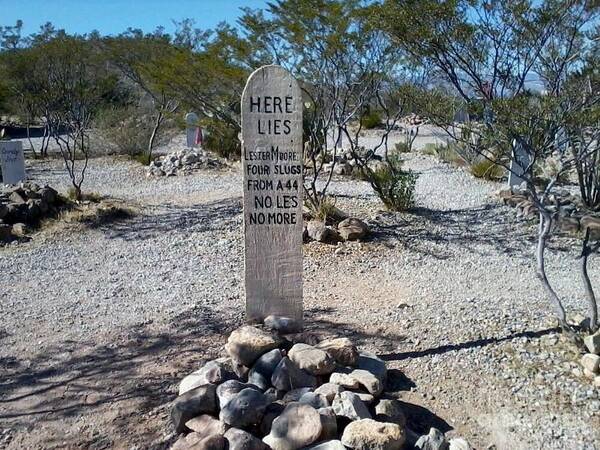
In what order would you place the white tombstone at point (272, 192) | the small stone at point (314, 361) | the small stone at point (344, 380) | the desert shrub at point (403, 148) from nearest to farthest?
the small stone at point (344, 380), the small stone at point (314, 361), the white tombstone at point (272, 192), the desert shrub at point (403, 148)

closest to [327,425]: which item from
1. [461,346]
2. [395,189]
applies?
[461,346]

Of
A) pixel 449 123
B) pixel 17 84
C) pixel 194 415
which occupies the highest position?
pixel 17 84

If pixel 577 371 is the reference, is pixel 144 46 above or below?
above

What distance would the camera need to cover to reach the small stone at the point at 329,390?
3.46m

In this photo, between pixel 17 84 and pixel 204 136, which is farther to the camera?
pixel 204 136

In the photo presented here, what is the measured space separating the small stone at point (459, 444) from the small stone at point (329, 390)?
2.28 feet

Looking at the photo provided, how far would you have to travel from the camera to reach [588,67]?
200 inches

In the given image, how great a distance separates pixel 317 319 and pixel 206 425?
223cm

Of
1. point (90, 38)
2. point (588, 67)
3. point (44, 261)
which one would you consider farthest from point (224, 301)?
point (90, 38)

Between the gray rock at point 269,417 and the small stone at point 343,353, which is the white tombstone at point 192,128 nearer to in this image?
the small stone at point 343,353

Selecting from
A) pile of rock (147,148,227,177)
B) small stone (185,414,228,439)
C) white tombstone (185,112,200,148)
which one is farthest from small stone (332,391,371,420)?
white tombstone (185,112,200,148)

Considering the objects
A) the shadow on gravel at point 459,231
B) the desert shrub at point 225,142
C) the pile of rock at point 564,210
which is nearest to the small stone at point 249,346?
the shadow on gravel at point 459,231

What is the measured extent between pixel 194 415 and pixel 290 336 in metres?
1.26

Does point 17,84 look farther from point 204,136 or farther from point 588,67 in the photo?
point 588,67
